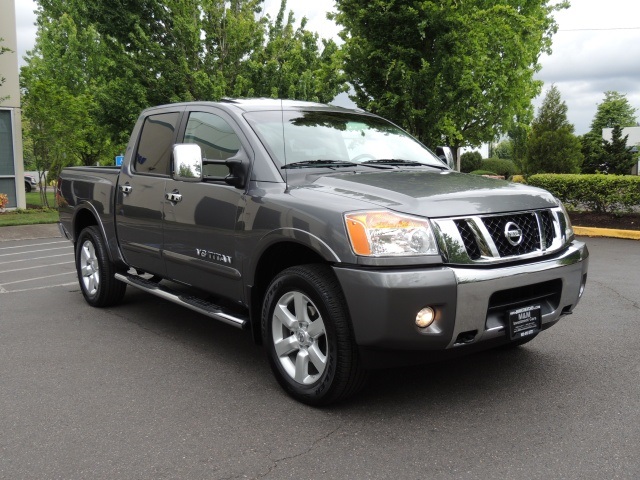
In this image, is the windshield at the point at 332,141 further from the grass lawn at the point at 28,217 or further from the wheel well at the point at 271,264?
the grass lawn at the point at 28,217

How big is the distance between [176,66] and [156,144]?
39.5ft

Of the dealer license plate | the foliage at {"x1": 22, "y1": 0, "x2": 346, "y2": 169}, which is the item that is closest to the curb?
the foliage at {"x1": 22, "y1": 0, "x2": 346, "y2": 169}

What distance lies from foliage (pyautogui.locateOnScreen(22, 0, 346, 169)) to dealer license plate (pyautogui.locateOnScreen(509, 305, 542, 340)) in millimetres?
13120

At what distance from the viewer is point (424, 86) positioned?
1484 cm

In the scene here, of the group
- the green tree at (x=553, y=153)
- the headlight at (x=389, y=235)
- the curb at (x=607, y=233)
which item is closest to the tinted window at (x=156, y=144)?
the headlight at (x=389, y=235)

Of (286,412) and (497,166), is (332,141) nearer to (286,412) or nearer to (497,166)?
(286,412)

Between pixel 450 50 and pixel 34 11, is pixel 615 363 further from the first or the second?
pixel 34 11

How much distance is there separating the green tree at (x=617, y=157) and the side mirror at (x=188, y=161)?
3368cm

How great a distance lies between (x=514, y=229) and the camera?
364 centimetres

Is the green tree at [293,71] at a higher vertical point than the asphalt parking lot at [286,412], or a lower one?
higher

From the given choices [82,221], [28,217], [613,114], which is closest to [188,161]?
[82,221]

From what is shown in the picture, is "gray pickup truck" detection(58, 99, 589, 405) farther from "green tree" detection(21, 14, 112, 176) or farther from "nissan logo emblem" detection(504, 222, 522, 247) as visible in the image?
"green tree" detection(21, 14, 112, 176)

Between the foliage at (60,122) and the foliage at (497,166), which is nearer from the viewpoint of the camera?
the foliage at (60,122)

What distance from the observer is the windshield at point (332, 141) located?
173 inches
